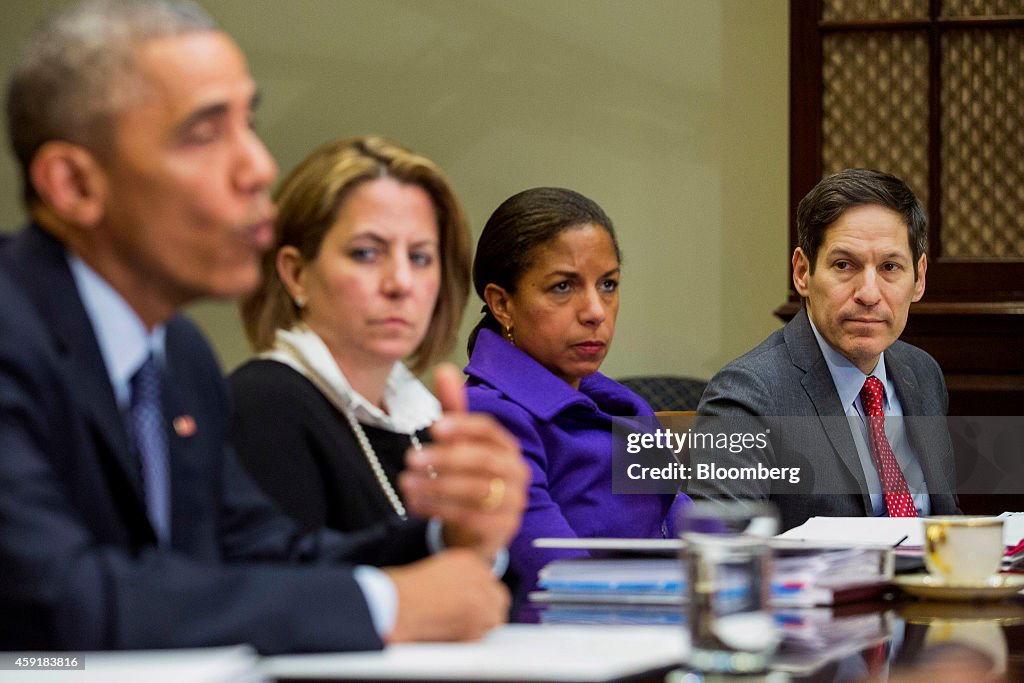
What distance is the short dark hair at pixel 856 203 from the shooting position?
2.91m

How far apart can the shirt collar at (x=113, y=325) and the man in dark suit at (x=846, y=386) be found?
62.1 inches

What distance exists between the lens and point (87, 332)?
119 cm

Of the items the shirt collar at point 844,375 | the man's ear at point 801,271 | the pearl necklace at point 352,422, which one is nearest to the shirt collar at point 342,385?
the pearl necklace at point 352,422

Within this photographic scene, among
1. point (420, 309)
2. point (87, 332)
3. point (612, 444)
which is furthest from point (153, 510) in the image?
point (612, 444)

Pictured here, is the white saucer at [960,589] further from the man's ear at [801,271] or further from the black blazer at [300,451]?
the man's ear at [801,271]

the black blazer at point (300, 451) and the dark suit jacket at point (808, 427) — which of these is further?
the dark suit jacket at point (808, 427)

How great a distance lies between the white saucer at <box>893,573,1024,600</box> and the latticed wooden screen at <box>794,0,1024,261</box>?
269 cm

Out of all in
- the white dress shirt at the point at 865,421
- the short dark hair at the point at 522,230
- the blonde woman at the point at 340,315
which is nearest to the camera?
the blonde woman at the point at 340,315

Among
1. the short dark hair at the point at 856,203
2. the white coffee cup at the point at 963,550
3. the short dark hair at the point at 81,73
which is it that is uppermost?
the short dark hair at the point at 856,203

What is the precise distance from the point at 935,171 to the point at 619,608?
10.2 feet

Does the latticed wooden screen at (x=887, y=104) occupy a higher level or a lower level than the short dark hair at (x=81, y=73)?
higher

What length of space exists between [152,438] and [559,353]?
136cm

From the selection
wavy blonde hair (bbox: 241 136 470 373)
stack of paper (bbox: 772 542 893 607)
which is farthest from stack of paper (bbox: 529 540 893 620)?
wavy blonde hair (bbox: 241 136 470 373)

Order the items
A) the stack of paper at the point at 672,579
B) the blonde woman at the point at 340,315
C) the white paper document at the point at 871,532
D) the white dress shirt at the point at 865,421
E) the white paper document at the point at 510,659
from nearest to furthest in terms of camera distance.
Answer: the white paper document at the point at 510,659 → the stack of paper at the point at 672,579 → the blonde woman at the point at 340,315 → the white paper document at the point at 871,532 → the white dress shirt at the point at 865,421
